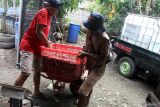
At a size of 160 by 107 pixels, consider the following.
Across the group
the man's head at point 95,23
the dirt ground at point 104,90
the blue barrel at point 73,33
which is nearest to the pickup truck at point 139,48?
the dirt ground at point 104,90

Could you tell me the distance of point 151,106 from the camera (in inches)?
141

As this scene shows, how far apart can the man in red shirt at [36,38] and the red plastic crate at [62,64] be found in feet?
0.81

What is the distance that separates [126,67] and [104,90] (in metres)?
1.69

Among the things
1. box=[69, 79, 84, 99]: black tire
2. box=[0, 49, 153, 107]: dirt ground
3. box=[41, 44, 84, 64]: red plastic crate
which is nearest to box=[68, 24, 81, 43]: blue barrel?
box=[0, 49, 153, 107]: dirt ground

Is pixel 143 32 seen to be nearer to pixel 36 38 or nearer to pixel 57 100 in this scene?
pixel 57 100

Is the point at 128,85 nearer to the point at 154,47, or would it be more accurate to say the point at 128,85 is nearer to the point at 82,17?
the point at 154,47

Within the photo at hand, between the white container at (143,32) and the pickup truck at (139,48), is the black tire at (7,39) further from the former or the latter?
the white container at (143,32)

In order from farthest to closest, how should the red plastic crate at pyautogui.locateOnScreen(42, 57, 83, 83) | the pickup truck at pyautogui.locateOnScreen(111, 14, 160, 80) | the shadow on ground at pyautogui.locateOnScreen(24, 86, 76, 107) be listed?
the pickup truck at pyautogui.locateOnScreen(111, 14, 160, 80), the shadow on ground at pyautogui.locateOnScreen(24, 86, 76, 107), the red plastic crate at pyautogui.locateOnScreen(42, 57, 83, 83)

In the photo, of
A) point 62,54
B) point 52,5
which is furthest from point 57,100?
point 52,5

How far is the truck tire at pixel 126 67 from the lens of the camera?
7945 millimetres

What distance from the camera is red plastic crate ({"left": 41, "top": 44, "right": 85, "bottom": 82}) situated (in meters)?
4.69

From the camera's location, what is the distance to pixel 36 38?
4984 millimetres

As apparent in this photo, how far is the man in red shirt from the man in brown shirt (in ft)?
2.64

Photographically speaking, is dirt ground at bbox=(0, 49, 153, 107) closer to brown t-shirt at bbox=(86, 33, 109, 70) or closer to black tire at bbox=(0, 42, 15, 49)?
black tire at bbox=(0, 42, 15, 49)
